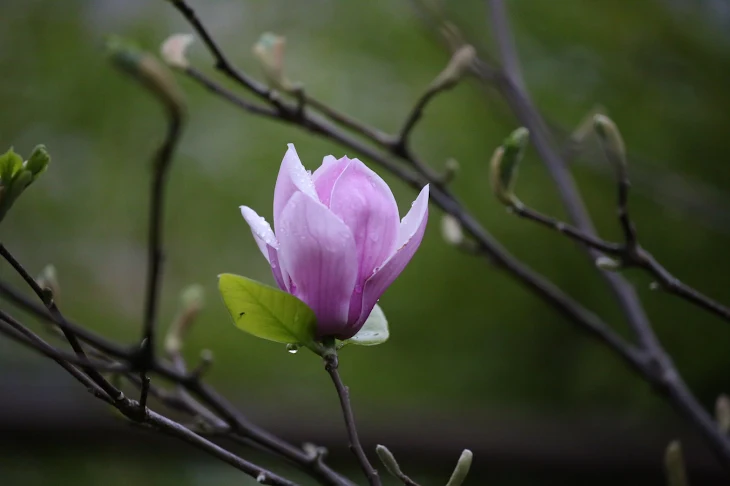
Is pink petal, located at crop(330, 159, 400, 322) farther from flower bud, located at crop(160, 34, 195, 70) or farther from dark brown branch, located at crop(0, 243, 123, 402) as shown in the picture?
flower bud, located at crop(160, 34, 195, 70)

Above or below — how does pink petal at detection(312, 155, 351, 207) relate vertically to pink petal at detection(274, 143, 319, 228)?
above

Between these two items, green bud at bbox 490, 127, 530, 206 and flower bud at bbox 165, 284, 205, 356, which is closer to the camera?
green bud at bbox 490, 127, 530, 206

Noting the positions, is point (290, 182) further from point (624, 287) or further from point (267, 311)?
point (624, 287)

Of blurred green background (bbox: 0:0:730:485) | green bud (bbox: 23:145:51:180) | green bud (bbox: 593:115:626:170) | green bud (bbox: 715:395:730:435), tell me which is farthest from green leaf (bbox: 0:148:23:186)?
blurred green background (bbox: 0:0:730:485)

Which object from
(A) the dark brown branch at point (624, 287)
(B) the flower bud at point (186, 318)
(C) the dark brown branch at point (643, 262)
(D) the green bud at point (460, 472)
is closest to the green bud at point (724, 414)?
(A) the dark brown branch at point (624, 287)

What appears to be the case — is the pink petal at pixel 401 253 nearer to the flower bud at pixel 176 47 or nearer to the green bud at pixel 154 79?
the green bud at pixel 154 79

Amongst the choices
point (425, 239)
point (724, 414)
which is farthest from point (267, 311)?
point (425, 239)
